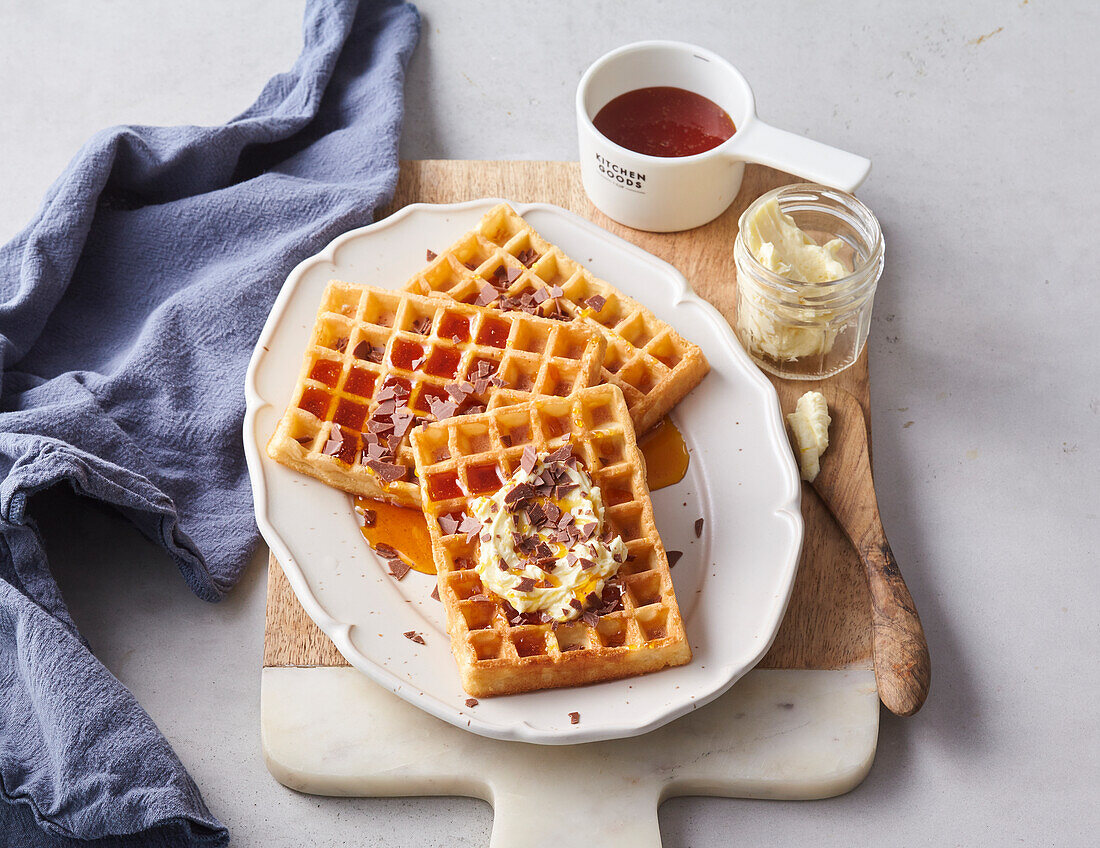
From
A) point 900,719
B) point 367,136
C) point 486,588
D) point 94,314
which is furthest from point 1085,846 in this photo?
point 94,314

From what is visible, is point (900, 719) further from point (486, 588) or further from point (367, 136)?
point (367, 136)

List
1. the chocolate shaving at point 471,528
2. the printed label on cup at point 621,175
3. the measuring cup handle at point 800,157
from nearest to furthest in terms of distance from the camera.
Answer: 1. the chocolate shaving at point 471,528
2. the measuring cup handle at point 800,157
3. the printed label on cup at point 621,175

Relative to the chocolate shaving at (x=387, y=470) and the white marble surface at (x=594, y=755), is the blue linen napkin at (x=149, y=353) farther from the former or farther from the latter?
the chocolate shaving at (x=387, y=470)

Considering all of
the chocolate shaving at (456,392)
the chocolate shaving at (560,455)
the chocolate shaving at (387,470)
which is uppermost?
the chocolate shaving at (456,392)

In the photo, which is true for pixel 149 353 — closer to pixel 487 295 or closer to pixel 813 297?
pixel 487 295

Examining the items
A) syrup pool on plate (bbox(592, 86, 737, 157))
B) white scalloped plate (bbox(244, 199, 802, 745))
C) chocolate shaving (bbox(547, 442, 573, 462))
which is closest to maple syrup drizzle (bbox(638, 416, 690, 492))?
white scalloped plate (bbox(244, 199, 802, 745))

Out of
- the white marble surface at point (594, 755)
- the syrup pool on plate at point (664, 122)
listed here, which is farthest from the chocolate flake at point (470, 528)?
the syrup pool on plate at point (664, 122)
